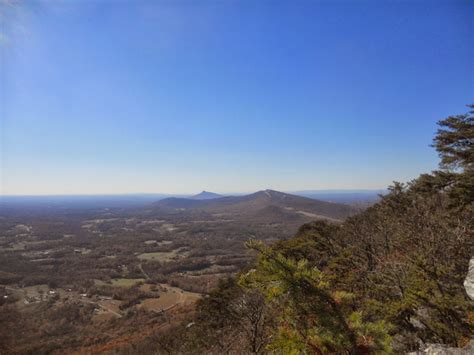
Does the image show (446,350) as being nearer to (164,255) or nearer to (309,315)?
(309,315)

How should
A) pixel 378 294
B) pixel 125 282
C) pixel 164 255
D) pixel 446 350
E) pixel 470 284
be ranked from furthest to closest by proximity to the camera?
pixel 164 255 < pixel 125 282 < pixel 378 294 < pixel 470 284 < pixel 446 350

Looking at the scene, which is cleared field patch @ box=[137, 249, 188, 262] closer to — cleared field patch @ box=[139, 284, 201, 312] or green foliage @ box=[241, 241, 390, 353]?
cleared field patch @ box=[139, 284, 201, 312]

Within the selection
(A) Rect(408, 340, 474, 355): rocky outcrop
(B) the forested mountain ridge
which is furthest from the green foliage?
(A) Rect(408, 340, 474, 355): rocky outcrop

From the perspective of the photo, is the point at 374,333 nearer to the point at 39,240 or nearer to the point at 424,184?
the point at 424,184

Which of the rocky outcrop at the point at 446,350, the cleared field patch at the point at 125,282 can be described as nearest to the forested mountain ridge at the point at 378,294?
the rocky outcrop at the point at 446,350

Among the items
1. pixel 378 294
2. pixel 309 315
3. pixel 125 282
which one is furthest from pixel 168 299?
pixel 309 315

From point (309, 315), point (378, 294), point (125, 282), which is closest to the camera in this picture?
point (309, 315)

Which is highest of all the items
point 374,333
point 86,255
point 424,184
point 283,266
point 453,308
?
point 424,184

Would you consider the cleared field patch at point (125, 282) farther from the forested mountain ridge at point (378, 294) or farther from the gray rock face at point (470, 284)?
the gray rock face at point (470, 284)

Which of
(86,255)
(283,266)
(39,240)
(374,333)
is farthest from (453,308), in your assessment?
(39,240)
